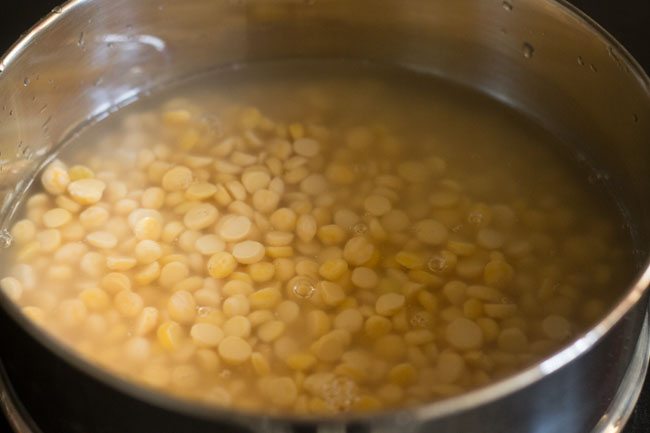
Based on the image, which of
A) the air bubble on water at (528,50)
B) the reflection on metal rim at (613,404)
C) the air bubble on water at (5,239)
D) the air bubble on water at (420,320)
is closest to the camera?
the reflection on metal rim at (613,404)

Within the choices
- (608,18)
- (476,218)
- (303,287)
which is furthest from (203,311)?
(608,18)

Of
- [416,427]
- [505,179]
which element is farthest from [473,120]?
[416,427]

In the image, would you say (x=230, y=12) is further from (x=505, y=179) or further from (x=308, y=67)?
(x=505, y=179)

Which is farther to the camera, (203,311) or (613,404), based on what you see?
(203,311)

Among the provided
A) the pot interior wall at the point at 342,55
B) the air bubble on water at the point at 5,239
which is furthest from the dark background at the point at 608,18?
the air bubble on water at the point at 5,239

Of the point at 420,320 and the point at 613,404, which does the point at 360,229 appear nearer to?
the point at 420,320

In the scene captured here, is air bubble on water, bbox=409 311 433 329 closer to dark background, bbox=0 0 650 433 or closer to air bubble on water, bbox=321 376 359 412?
air bubble on water, bbox=321 376 359 412

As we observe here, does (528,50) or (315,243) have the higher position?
(528,50)

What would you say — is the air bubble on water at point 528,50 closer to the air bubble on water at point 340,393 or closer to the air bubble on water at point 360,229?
the air bubble on water at point 360,229
